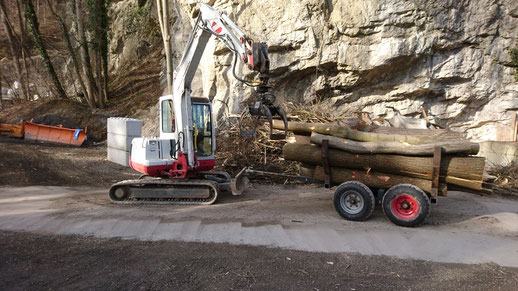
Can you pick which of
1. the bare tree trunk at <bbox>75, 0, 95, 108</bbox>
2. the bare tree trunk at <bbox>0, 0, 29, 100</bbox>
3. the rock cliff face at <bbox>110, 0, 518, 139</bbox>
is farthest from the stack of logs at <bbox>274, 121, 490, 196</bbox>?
the bare tree trunk at <bbox>0, 0, 29, 100</bbox>

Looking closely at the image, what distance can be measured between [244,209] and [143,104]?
12229mm

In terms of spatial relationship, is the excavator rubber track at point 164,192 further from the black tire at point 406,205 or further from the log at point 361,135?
the black tire at point 406,205

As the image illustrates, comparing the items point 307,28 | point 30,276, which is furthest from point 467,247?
point 307,28

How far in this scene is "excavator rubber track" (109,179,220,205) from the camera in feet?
21.9

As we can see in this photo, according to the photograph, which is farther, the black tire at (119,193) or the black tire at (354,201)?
the black tire at (119,193)

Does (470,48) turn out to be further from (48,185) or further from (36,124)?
(36,124)

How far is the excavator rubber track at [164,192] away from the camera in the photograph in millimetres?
6680

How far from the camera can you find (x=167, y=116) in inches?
283

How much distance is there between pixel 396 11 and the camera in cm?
1170

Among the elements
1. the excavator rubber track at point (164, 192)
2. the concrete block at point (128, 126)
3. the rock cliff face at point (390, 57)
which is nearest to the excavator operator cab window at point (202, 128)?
the excavator rubber track at point (164, 192)

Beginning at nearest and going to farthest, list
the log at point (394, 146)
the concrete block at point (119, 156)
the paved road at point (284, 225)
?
1. the paved road at point (284, 225)
2. the log at point (394, 146)
3. the concrete block at point (119, 156)

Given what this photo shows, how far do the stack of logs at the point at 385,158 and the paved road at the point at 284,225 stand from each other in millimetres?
789

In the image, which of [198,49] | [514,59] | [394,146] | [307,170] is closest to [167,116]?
[198,49]

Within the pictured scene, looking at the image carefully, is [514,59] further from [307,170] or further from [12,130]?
[12,130]
